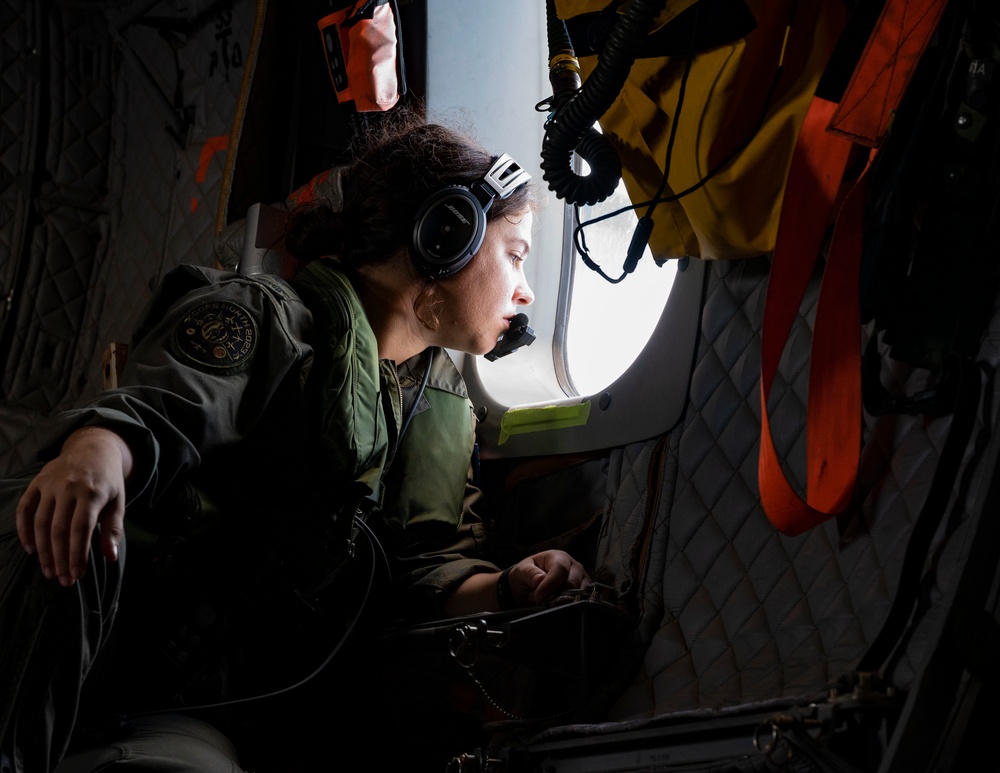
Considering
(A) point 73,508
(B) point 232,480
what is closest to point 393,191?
(B) point 232,480

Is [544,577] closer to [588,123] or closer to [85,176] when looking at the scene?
[588,123]

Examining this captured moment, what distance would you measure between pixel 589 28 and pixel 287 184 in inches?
56.6

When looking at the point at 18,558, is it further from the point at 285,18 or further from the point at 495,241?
the point at 285,18

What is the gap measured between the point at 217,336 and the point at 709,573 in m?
0.73

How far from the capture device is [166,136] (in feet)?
9.57

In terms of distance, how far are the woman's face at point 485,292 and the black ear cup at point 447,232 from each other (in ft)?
0.23

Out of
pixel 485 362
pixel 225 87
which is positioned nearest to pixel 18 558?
pixel 485 362

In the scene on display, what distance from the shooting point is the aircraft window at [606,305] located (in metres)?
1.78

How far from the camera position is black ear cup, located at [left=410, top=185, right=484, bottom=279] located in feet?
4.54

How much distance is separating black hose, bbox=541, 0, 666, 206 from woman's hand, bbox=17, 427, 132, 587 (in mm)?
696

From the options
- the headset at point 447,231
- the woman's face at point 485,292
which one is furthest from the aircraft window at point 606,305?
the headset at point 447,231

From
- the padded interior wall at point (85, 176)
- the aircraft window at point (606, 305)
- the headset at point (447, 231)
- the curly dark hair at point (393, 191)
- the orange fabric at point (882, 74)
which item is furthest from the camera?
the padded interior wall at point (85, 176)

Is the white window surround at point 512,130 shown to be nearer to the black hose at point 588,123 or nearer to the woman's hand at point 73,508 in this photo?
the black hose at point 588,123

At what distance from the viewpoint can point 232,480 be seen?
Result: 1.23 m
